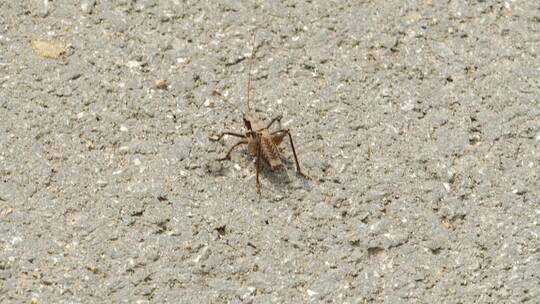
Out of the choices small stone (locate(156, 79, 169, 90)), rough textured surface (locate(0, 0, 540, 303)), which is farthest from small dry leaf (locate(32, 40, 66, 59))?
small stone (locate(156, 79, 169, 90))

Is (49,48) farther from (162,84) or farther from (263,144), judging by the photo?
(263,144)

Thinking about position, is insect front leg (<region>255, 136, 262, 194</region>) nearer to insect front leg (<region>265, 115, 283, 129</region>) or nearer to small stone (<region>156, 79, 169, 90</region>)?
insect front leg (<region>265, 115, 283, 129</region>)

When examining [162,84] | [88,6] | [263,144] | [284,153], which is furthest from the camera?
[88,6]

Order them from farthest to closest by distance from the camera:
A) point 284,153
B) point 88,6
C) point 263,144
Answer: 1. point 88,6
2. point 284,153
3. point 263,144

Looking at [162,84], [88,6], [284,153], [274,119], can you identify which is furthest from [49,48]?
[284,153]

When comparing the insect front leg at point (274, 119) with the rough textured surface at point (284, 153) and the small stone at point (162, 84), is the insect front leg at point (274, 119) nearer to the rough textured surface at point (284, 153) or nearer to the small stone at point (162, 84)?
the rough textured surface at point (284, 153)

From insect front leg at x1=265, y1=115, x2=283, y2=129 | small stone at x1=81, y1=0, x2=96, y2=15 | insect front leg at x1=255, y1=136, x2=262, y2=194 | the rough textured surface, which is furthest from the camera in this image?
small stone at x1=81, y1=0, x2=96, y2=15
